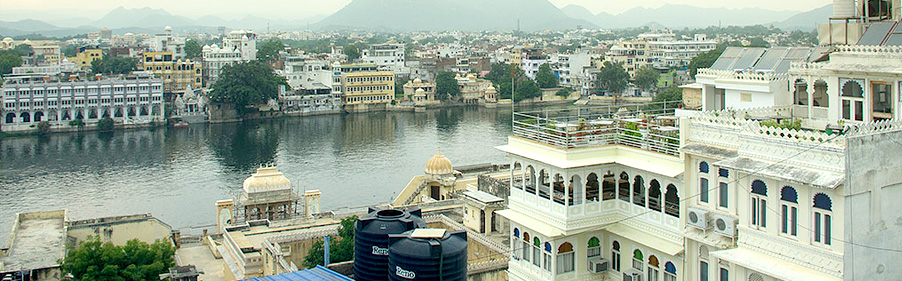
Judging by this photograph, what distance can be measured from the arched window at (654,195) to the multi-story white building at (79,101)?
30.1 metres

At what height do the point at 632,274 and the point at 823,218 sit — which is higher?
the point at 823,218

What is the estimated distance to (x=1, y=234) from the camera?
1625 centimetres

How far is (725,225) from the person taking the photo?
5.28 metres

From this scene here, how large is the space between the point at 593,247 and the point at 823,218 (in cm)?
191

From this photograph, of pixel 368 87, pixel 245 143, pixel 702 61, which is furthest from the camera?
pixel 368 87

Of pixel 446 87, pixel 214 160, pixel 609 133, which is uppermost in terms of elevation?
pixel 446 87

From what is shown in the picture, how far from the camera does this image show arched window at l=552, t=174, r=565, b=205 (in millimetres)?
6077

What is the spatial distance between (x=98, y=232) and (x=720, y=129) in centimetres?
952

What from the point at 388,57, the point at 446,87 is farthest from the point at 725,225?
the point at 388,57

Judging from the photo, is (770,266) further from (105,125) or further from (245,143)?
(105,125)

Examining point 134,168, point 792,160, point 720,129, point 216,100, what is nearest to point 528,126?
point 720,129

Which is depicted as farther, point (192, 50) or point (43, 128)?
point (192, 50)

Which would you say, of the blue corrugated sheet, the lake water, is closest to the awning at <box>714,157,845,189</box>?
the blue corrugated sheet

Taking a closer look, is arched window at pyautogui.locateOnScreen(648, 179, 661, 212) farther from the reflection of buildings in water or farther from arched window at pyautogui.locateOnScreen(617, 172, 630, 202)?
the reflection of buildings in water
